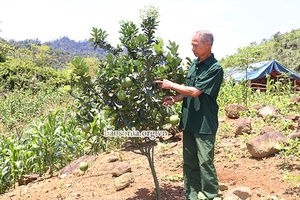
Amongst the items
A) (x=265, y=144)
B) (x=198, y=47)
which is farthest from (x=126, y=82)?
(x=265, y=144)

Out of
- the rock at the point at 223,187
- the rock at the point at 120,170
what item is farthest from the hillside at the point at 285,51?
the rock at the point at 223,187

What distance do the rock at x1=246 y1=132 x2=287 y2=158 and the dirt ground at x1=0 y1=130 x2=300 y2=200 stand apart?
11 cm

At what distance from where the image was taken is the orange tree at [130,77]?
260cm

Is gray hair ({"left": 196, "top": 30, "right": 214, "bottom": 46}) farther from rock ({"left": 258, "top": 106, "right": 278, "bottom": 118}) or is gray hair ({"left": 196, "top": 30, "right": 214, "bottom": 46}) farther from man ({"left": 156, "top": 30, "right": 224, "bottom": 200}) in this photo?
rock ({"left": 258, "top": 106, "right": 278, "bottom": 118})

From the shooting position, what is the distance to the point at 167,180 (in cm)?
376

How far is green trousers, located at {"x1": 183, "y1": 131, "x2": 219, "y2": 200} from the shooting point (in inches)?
106

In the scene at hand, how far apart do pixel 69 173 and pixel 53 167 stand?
722mm

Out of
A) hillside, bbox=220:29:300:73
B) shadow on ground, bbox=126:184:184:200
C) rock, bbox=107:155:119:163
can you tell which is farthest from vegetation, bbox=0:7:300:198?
hillside, bbox=220:29:300:73

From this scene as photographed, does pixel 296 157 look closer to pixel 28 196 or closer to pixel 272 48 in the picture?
pixel 28 196

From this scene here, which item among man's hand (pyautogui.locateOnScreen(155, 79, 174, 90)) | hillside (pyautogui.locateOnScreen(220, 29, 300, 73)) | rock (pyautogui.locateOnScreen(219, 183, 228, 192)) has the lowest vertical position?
rock (pyautogui.locateOnScreen(219, 183, 228, 192))

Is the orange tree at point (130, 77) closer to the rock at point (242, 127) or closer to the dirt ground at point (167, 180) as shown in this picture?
the dirt ground at point (167, 180)

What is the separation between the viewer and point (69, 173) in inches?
175

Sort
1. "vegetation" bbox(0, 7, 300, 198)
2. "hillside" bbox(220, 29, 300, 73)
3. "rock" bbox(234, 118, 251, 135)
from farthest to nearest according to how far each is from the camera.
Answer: "hillside" bbox(220, 29, 300, 73)
"rock" bbox(234, 118, 251, 135)
"vegetation" bbox(0, 7, 300, 198)

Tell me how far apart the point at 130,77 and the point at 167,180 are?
1743 millimetres
